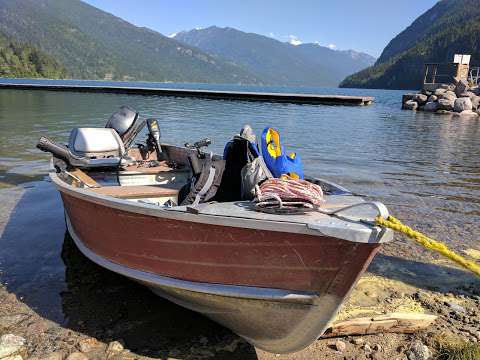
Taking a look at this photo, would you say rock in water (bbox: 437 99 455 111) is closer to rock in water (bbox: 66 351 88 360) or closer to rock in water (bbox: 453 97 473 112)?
rock in water (bbox: 453 97 473 112)

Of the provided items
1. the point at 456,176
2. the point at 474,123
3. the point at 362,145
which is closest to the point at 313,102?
the point at 474,123

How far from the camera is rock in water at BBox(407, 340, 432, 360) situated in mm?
4168

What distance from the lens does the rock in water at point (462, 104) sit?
38875 mm

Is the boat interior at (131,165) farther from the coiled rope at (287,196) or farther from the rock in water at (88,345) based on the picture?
the rock in water at (88,345)

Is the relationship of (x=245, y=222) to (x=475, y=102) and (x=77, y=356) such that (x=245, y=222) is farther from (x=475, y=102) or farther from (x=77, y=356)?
(x=475, y=102)

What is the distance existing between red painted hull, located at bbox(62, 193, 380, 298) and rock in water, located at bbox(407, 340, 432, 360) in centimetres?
121

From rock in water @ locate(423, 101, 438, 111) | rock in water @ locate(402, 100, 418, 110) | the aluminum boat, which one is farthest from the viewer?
rock in water @ locate(402, 100, 418, 110)

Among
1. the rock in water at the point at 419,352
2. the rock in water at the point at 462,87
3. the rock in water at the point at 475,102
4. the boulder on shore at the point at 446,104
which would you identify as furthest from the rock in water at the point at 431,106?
the rock in water at the point at 419,352

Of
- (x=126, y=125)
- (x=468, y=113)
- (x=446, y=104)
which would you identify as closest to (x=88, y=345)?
(x=126, y=125)

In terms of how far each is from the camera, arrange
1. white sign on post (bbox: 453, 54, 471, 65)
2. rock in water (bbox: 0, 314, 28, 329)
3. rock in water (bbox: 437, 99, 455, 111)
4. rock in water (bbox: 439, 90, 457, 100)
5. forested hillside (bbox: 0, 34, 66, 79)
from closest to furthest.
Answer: rock in water (bbox: 0, 314, 28, 329) → rock in water (bbox: 437, 99, 455, 111) → rock in water (bbox: 439, 90, 457, 100) → white sign on post (bbox: 453, 54, 471, 65) → forested hillside (bbox: 0, 34, 66, 79)

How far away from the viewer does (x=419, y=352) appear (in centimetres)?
421

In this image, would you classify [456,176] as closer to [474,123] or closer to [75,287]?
[75,287]

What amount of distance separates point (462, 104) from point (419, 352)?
4055cm

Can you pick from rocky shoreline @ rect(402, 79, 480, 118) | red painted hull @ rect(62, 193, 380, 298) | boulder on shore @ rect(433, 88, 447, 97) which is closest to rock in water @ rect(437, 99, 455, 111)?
rocky shoreline @ rect(402, 79, 480, 118)
